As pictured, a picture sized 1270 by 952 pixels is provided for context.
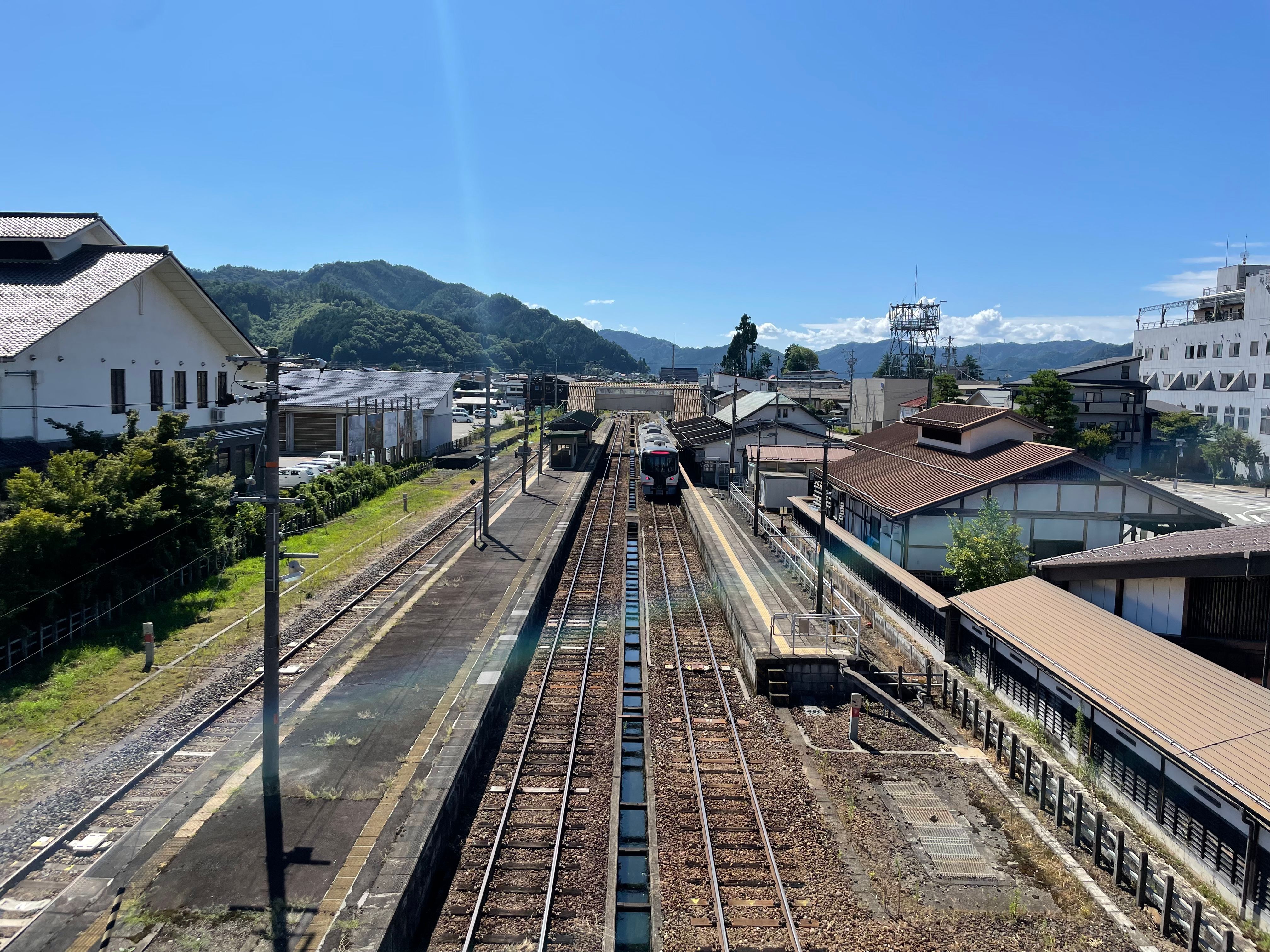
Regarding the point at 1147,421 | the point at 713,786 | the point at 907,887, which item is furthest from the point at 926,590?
the point at 1147,421

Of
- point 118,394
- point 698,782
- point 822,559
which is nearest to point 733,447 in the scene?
point 822,559

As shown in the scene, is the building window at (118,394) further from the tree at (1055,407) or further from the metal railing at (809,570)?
the tree at (1055,407)

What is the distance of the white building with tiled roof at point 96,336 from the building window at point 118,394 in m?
0.03

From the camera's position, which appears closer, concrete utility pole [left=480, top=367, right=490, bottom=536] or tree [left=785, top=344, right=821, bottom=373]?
concrete utility pole [left=480, top=367, right=490, bottom=536]

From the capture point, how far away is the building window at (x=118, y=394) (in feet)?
78.3

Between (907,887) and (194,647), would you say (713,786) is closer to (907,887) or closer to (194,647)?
(907,887)

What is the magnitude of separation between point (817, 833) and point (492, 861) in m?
4.22

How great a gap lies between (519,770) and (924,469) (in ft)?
51.6

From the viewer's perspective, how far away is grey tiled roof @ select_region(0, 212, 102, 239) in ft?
79.8

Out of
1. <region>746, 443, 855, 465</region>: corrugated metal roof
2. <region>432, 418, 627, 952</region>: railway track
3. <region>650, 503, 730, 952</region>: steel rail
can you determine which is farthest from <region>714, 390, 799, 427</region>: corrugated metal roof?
<region>432, 418, 627, 952</region>: railway track

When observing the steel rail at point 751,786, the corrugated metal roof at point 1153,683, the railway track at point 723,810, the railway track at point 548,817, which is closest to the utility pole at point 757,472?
the steel rail at point 751,786

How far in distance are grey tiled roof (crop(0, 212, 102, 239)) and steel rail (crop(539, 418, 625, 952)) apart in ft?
61.5

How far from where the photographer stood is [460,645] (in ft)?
53.8

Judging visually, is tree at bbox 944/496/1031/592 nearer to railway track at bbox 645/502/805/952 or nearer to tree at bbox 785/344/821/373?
railway track at bbox 645/502/805/952
